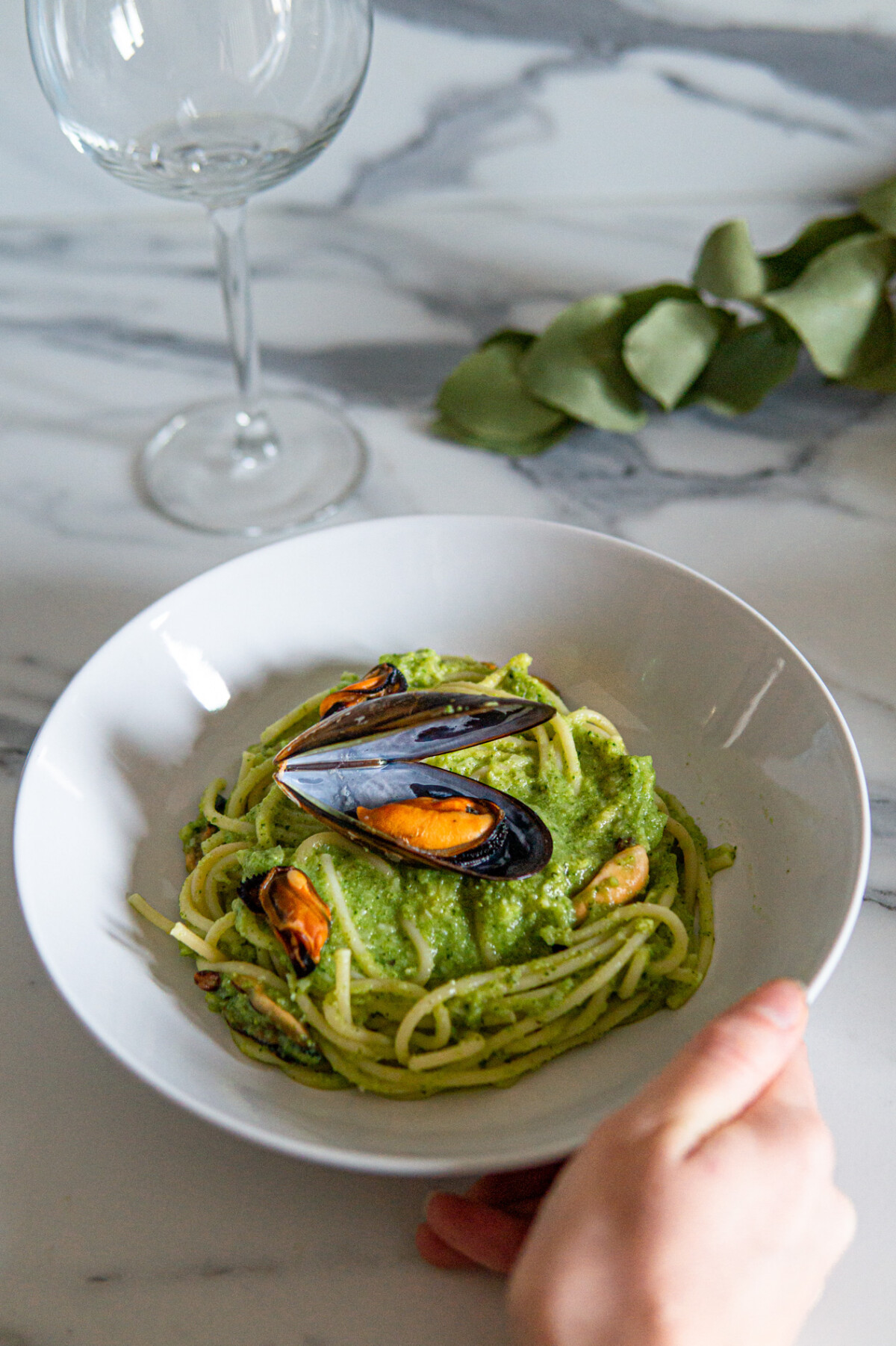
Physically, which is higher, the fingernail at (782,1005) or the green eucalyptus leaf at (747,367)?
the green eucalyptus leaf at (747,367)

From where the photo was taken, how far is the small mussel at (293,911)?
4.17 feet

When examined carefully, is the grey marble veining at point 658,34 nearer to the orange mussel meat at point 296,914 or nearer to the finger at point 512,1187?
the orange mussel meat at point 296,914

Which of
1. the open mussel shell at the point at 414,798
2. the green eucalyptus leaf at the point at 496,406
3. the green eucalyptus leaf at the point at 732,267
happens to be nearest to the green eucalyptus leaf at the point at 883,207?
the green eucalyptus leaf at the point at 732,267

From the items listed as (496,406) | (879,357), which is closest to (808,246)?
(879,357)

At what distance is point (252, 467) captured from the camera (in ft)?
7.30

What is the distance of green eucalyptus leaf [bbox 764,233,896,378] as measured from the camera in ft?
6.72

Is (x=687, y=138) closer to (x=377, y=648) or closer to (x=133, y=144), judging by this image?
(x=133, y=144)

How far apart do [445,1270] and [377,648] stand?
0.85m

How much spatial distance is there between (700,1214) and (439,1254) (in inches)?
14.0

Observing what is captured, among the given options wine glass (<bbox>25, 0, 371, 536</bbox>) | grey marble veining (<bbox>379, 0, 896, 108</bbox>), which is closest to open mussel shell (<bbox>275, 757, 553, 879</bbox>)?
wine glass (<bbox>25, 0, 371, 536</bbox>)

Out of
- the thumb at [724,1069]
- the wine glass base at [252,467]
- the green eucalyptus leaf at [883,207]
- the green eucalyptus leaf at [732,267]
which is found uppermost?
the green eucalyptus leaf at [883,207]

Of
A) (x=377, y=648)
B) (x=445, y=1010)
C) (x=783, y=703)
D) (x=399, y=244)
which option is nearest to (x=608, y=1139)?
(x=445, y=1010)

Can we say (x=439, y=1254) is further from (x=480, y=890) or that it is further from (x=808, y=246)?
(x=808, y=246)

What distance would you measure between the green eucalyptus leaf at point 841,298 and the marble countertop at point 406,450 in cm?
18
